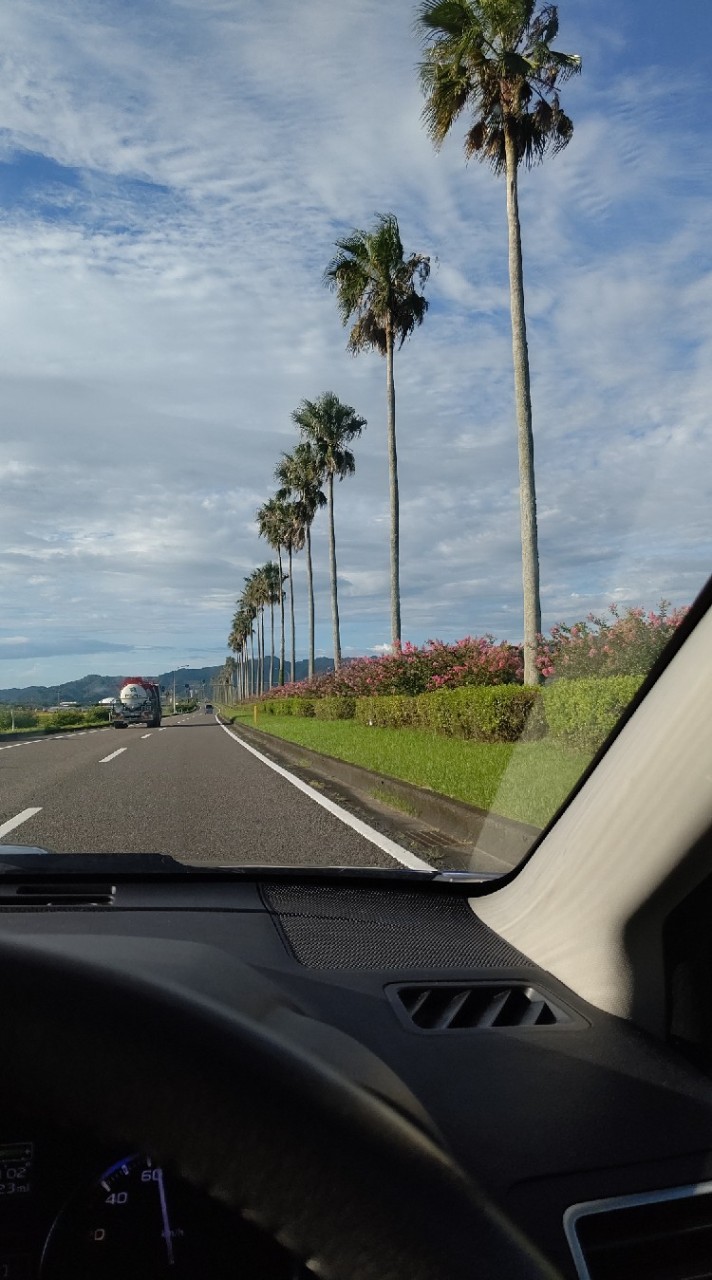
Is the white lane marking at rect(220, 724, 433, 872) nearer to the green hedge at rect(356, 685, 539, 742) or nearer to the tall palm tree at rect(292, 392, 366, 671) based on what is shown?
the green hedge at rect(356, 685, 539, 742)

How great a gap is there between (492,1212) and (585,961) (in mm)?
1042

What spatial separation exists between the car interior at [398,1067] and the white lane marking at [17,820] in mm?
3494

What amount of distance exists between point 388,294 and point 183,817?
2749cm

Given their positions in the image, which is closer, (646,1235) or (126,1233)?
(126,1233)

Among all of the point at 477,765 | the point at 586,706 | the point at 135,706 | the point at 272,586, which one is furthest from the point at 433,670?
the point at 272,586

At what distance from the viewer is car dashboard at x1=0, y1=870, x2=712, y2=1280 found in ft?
5.54

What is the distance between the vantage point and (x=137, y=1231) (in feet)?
5.56

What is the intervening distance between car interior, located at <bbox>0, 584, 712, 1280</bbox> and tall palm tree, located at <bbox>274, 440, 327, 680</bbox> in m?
47.1

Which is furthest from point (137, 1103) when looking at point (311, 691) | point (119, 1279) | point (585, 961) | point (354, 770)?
point (311, 691)

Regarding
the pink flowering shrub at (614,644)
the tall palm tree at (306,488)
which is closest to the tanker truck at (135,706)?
the tall palm tree at (306,488)

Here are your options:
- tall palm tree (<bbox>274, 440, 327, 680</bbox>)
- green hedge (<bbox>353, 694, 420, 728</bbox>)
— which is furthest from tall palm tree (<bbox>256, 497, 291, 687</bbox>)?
green hedge (<bbox>353, 694, 420, 728</bbox>)

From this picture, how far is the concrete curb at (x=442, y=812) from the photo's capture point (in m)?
3.86

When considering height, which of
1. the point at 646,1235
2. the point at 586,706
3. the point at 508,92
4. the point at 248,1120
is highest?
the point at 508,92

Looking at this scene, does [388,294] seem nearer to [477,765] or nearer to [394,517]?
[394,517]
